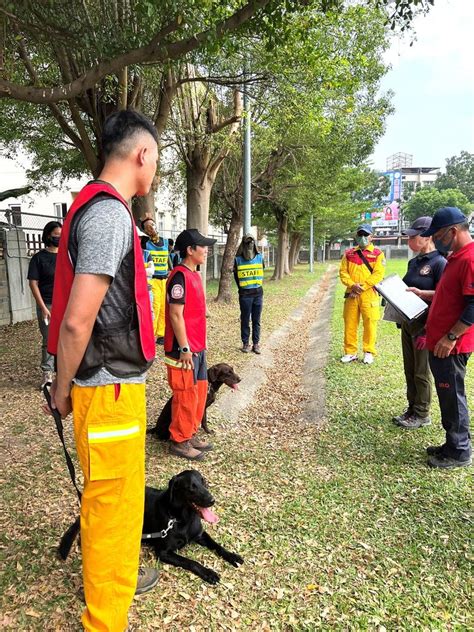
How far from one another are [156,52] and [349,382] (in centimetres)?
504

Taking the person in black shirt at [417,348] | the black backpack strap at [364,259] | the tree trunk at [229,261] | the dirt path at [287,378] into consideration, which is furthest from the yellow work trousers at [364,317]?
the tree trunk at [229,261]

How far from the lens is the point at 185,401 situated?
4391mm

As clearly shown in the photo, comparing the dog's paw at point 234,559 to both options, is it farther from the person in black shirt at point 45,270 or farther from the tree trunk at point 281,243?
the tree trunk at point 281,243

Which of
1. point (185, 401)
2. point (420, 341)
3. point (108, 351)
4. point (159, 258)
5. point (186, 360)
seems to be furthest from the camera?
point (159, 258)

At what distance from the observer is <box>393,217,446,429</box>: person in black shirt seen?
17.1ft

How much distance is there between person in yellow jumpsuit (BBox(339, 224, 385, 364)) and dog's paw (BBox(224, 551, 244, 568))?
5518 mm

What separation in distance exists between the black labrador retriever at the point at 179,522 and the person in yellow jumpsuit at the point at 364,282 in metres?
5.54

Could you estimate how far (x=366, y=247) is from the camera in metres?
8.00

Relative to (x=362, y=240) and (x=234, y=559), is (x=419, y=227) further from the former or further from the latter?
(x=234, y=559)

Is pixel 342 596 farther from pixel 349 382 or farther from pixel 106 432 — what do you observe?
pixel 349 382

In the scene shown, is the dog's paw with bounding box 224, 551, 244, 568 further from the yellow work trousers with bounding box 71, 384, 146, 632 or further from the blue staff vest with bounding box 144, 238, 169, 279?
the blue staff vest with bounding box 144, 238, 169, 279

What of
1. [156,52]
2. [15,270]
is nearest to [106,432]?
[156,52]

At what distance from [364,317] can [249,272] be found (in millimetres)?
2217

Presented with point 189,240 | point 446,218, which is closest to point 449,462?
point 446,218
